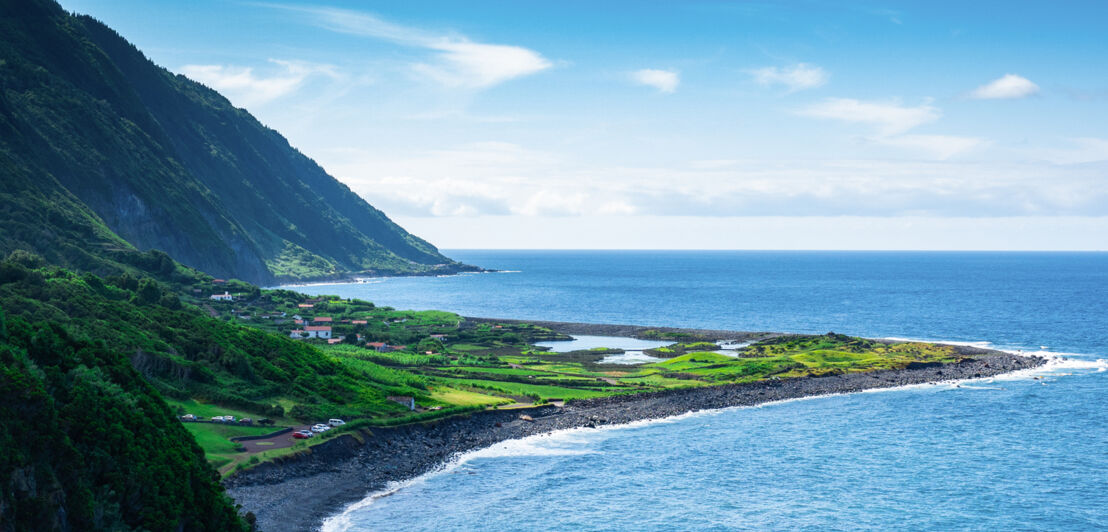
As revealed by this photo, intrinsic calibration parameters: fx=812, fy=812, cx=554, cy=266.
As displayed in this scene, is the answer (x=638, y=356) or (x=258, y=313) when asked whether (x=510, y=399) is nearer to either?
(x=638, y=356)

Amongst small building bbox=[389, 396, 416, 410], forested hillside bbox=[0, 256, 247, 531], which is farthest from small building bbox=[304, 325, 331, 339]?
forested hillside bbox=[0, 256, 247, 531]

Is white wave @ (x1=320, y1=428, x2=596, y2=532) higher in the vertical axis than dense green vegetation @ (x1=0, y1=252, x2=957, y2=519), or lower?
lower

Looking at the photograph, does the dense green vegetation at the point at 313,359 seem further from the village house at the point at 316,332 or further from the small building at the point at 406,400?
the village house at the point at 316,332

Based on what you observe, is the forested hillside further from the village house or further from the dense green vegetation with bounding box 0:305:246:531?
the village house

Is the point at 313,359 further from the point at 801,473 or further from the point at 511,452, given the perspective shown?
the point at 801,473

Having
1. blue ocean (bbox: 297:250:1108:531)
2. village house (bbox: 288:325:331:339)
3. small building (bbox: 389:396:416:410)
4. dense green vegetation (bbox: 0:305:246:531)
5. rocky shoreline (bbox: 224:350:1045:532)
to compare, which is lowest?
blue ocean (bbox: 297:250:1108:531)

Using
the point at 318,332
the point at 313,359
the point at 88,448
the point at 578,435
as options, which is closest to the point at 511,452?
the point at 578,435
